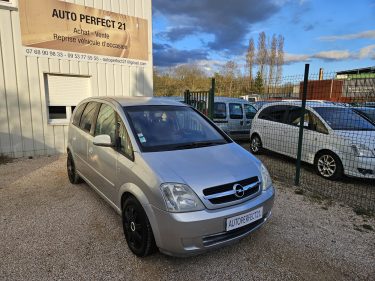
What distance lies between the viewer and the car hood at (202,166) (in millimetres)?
2500

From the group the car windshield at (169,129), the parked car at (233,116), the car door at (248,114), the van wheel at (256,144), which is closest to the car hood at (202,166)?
the car windshield at (169,129)

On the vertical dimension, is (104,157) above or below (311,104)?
below

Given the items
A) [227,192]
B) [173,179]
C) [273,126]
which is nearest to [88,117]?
[173,179]

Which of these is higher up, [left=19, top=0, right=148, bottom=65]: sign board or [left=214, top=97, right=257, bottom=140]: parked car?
[left=19, top=0, right=148, bottom=65]: sign board

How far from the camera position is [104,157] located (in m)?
3.45

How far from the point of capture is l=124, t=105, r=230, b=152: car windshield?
→ 3.10 meters

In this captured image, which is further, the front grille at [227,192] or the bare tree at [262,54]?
the bare tree at [262,54]

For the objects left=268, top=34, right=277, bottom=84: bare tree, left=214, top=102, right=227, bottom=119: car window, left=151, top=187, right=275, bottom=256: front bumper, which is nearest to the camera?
left=151, top=187, right=275, bottom=256: front bumper

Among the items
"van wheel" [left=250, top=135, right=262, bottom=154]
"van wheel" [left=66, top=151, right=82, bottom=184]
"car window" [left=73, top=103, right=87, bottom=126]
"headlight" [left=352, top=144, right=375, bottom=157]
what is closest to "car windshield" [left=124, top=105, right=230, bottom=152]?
"car window" [left=73, top=103, right=87, bottom=126]

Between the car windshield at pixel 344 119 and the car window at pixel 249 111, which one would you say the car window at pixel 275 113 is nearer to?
the car windshield at pixel 344 119

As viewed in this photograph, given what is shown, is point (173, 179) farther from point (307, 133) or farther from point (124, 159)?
point (307, 133)

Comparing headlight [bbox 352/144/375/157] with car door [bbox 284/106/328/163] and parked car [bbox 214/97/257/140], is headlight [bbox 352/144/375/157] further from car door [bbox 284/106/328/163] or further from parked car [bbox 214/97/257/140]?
parked car [bbox 214/97/257/140]

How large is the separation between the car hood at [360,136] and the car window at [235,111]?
178 inches

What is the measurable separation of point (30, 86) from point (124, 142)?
561 cm
